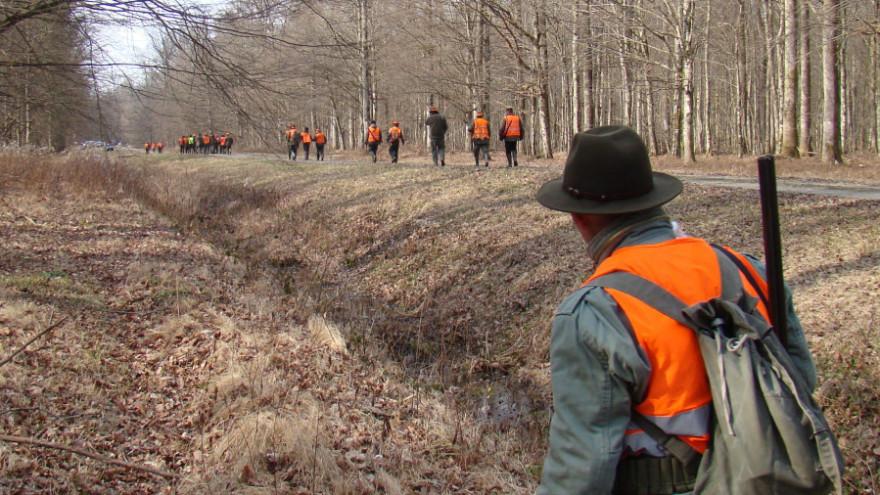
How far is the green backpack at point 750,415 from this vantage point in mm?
1614

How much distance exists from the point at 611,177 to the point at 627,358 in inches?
19.9

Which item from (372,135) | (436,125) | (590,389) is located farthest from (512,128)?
(590,389)

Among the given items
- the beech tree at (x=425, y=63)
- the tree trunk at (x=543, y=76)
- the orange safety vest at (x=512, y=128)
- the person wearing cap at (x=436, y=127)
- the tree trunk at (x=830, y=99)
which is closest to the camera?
the beech tree at (x=425, y=63)

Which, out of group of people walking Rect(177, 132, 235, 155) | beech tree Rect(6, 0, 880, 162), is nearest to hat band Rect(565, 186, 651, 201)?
beech tree Rect(6, 0, 880, 162)

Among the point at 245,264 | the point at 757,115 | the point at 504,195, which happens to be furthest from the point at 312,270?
the point at 757,115

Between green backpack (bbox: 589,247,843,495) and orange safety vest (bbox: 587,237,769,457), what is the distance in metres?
0.02

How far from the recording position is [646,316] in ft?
5.76

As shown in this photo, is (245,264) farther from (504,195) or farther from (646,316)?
(646,316)

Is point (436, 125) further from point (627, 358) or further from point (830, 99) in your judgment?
point (627, 358)

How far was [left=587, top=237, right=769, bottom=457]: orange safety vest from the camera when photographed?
1.75 meters

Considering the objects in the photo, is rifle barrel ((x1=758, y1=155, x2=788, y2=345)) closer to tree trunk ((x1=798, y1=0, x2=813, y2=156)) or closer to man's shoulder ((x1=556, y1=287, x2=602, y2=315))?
man's shoulder ((x1=556, y1=287, x2=602, y2=315))

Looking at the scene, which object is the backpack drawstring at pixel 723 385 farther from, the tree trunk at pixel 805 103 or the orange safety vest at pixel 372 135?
the orange safety vest at pixel 372 135

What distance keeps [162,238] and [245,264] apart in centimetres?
190

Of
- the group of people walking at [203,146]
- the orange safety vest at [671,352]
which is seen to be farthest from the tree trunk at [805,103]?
the group of people walking at [203,146]
